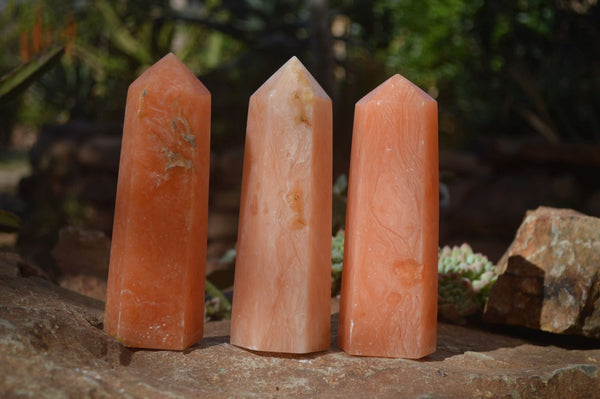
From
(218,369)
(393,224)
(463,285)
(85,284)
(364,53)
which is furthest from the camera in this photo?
(364,53)

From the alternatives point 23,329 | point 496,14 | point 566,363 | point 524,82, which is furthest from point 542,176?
point 23,329

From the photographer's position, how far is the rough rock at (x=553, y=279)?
8.70 feet

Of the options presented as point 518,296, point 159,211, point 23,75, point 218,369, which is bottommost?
point 218,369

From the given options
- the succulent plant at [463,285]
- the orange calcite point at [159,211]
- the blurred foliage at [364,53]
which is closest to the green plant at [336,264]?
the succulent plant at [463,285]

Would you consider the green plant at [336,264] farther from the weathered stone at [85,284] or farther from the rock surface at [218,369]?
the weathered stone at [85,284]

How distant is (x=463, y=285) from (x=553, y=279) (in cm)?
44

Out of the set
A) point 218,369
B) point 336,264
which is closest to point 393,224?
point 218,369

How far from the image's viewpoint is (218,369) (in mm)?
2082

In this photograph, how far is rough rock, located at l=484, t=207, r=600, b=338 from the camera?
2.65 metres

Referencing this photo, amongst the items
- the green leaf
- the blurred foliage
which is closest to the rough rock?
the green leaf

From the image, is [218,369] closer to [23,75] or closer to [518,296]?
[518,296]

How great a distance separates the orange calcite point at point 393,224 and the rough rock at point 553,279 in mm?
710

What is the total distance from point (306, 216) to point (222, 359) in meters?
0.56

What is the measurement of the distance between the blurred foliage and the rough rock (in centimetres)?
420
